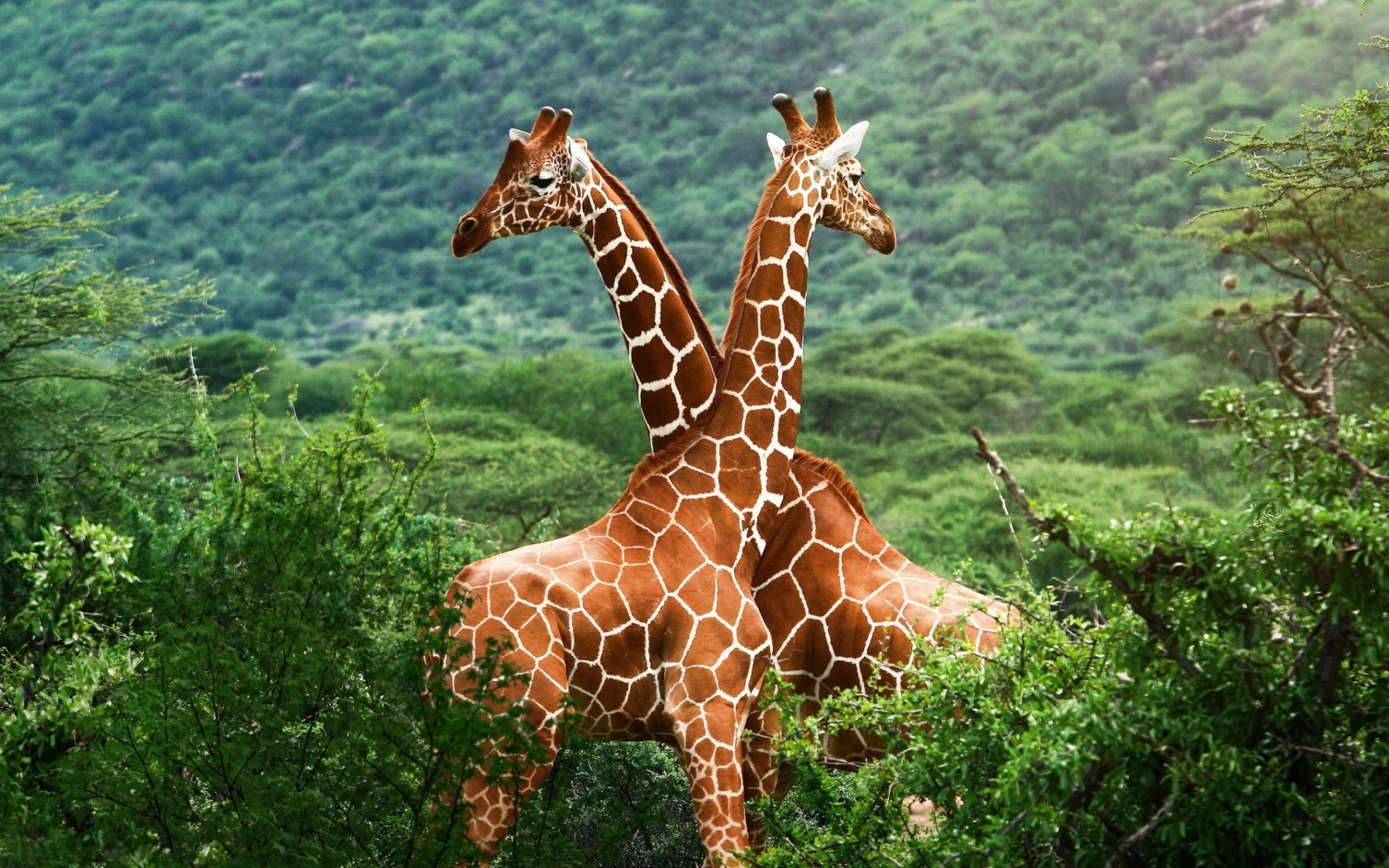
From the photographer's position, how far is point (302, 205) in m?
60.7

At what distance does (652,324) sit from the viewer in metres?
6.64

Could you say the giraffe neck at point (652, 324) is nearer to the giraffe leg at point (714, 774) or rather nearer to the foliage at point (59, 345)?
the giraffe leg at point (714, 774)

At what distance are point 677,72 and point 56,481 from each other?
187ft

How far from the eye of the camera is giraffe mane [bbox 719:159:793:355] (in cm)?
671

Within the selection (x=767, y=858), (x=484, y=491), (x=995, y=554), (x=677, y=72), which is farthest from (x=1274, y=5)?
(x=767, y=858)

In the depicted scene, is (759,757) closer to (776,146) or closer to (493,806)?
(493,806)

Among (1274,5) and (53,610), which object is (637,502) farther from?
(1274,5)

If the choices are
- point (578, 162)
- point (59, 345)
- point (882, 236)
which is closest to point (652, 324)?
point (578, 162)

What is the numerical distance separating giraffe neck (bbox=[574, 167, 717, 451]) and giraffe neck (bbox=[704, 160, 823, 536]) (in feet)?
0.39

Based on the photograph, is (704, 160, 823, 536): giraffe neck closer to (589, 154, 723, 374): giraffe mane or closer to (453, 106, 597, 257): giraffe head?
(589, 154, 723, 374): giraffe mane

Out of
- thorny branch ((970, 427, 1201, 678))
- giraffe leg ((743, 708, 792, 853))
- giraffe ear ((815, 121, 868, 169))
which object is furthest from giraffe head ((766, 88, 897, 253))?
thorny branch ((970, 427, 1201, 678))

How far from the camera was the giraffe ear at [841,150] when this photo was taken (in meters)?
6.87

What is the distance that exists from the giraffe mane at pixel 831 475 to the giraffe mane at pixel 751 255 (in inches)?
19.7

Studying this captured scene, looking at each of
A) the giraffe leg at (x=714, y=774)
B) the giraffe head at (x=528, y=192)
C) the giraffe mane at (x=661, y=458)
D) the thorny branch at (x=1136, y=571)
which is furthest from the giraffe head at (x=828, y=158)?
the thorny branch at (x=1136, y=571)
